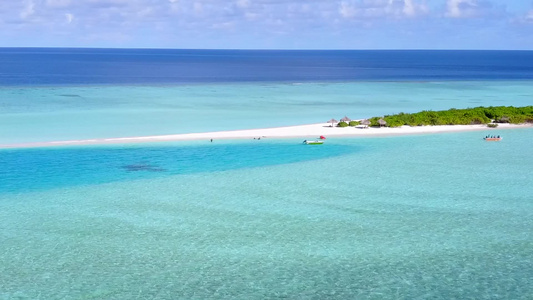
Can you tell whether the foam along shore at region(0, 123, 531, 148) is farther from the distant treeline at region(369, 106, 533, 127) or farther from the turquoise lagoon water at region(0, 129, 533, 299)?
the turquoise lagoon water at region(0, 129, 533, 299)

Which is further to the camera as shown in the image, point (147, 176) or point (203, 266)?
point (147, 176)

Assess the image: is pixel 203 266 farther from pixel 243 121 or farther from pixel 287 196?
pixel 243 121

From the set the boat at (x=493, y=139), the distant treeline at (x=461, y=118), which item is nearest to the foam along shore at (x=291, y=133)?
the distant treeline at (x=461, y=118)

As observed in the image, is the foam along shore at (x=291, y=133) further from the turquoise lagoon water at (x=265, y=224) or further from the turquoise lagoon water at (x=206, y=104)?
the turquoise lagoon water at (x=265, y=224)

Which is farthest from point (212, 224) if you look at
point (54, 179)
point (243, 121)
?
point (243, 121)

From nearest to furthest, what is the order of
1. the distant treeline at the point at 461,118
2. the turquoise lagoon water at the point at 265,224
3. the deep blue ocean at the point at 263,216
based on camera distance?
the turquoise lagoon water at the point at 265,224
the deep blue ocean at the point at 263,216
the distant treeline at the point at 461,118

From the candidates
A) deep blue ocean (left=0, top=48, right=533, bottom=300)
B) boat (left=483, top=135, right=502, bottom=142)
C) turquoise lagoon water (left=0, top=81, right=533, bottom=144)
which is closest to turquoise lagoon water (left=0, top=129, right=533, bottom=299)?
deep blue ocean (left=0, top=48, right=533, bottom=300)
